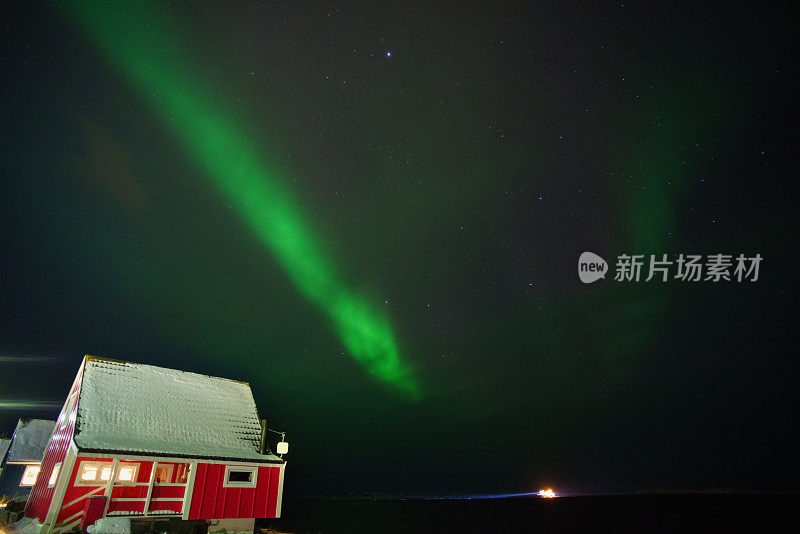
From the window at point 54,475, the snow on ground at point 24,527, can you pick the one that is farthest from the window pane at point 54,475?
the snow on ground at point 24,527

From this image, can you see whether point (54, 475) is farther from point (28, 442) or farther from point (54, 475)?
point (28, 442)

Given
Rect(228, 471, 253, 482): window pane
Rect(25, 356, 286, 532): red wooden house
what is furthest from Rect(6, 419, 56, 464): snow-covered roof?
Rect(228, 471, 253, 482): window pane

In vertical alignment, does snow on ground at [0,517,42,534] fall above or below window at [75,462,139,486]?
below

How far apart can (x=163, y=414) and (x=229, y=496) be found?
4830 millimetres

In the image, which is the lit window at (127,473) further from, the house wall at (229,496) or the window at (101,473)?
the house wall at (229,496)

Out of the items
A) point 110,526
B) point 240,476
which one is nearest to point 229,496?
point 240,476

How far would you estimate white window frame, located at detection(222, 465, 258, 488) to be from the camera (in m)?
19.1

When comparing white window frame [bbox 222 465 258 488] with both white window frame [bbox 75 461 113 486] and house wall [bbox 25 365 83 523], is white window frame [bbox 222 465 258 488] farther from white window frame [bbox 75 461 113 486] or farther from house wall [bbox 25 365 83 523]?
house wall [bbox 25 365 83 523]

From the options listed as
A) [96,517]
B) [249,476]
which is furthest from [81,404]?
[249,476]

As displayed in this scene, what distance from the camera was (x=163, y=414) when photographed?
19797 millimetres

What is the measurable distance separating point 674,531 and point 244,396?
3999 centimetres

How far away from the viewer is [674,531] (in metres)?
38.5

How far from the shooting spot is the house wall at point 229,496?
18234mm

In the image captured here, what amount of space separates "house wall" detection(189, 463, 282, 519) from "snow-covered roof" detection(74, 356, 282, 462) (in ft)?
2.32
